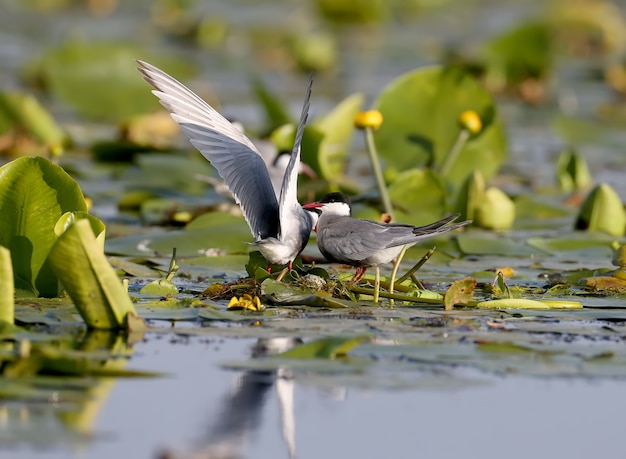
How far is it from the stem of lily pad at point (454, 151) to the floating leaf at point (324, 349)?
145 inches

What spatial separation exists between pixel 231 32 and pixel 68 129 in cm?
811

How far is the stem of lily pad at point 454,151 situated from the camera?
7952 mm

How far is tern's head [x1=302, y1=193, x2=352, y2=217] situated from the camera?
5824 millimetres

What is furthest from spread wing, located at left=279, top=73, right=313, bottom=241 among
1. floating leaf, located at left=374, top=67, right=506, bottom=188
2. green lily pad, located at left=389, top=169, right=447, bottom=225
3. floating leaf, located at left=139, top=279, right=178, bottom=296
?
floating leaf, located at left=374, top=67, right=506, bottom=188

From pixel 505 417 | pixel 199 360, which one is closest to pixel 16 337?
pixel 199 360

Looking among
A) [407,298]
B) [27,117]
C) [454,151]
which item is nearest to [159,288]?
[407,298]

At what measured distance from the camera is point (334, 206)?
19.2ft

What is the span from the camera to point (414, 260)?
6781 mm

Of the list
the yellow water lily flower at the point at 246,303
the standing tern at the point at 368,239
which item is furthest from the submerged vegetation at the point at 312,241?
the standing tern at the point at 368,239

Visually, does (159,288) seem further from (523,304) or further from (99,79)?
(99,79)

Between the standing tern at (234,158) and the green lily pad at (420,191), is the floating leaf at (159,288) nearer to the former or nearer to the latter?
the standing tern at (234,158)

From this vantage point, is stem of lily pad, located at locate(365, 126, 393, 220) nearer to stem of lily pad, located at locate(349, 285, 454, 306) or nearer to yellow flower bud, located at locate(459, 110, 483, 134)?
yellow flower bud, located at locate(459, 110, 483, 134)

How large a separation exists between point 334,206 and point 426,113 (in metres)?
2.70

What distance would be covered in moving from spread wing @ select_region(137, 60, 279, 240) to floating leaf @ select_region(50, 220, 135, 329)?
118cm
